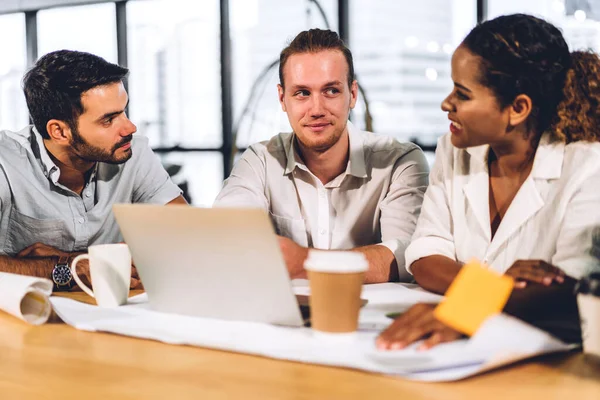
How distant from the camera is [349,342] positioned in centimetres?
106

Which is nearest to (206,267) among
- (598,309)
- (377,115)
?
(598,309)

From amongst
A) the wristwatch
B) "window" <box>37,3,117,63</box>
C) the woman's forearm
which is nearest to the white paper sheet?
the wristwatch

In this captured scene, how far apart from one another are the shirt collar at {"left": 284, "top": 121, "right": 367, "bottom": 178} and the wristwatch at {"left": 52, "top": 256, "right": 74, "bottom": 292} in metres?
0.81

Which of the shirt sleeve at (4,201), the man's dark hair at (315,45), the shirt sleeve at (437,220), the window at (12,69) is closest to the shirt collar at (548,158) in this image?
the shirt sleeve at (437,220)

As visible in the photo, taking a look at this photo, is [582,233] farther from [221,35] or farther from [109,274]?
[221,35]

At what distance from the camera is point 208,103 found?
5926 millimetres

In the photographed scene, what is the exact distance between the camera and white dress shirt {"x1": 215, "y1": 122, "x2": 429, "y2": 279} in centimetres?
225

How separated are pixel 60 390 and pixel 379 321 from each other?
1.75 ft

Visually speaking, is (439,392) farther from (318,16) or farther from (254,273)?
(318,16)

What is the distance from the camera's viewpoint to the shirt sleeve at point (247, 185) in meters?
2.20

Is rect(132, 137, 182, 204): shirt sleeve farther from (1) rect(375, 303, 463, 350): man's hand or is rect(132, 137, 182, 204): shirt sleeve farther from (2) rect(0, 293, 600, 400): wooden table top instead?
(1) rect(375, 303, 463, 350): man's hand

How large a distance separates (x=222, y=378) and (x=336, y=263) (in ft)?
0.76

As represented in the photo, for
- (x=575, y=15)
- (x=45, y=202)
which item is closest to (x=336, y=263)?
(x=45, y=202)

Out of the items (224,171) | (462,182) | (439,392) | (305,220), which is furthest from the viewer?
(224,171)
